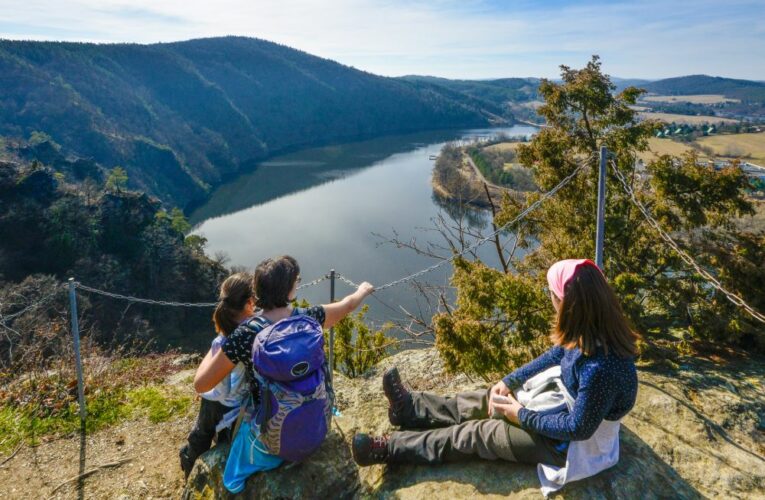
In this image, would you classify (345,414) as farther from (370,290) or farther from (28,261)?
(28,261)

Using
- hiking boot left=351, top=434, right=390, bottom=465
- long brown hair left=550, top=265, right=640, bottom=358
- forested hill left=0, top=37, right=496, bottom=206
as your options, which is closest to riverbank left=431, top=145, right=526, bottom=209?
forested hill left=0, top=37, right=496, bottom=206

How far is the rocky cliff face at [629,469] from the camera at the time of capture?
2.54 meters

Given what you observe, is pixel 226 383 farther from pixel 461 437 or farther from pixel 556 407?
pixel 556 407

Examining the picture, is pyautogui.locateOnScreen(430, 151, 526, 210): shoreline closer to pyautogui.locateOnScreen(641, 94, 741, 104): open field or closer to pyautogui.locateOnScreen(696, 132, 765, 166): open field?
pyautogui.locateOnScreen(696, 132, 765, 166): open field

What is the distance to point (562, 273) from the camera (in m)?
2.16

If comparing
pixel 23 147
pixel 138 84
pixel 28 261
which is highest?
pixel 138 84

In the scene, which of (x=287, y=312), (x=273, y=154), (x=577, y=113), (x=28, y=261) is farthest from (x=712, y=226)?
(x=273, y=154)

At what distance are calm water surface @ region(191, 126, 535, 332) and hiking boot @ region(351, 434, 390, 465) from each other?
9330mm

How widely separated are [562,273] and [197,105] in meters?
108

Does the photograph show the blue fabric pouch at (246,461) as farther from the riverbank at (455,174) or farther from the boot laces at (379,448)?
the riverbank at (455,174)

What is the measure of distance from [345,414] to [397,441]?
1.02 metres

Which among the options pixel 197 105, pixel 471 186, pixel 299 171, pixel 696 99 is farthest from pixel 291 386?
pixel 696 99

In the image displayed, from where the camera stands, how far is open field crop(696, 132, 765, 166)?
1864 inches

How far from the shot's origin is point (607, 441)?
2.39m
